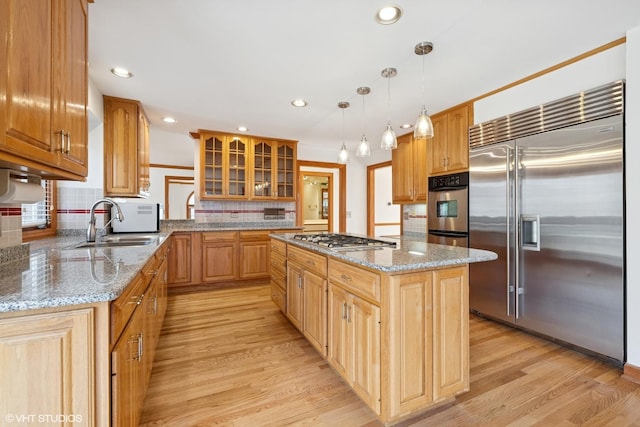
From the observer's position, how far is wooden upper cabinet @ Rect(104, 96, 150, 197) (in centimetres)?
322

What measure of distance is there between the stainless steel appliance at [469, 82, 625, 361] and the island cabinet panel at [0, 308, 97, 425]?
3.06m

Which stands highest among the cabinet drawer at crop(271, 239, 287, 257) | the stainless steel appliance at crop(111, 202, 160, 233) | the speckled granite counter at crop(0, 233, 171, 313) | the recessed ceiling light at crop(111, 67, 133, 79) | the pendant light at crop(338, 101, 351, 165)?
the recessed ceiling light at crop(111, 67, 133, 79)

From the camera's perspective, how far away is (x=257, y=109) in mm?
3545

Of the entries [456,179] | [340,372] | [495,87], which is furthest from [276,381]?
[495,87]

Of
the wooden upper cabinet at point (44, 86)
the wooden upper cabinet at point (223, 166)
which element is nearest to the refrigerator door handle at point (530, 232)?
the wooden upper cabinet at point (44, 86)

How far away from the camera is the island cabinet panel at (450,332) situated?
159 centimetres

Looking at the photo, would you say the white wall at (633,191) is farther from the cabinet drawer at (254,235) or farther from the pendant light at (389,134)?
the cabinet drawer at (254,235)

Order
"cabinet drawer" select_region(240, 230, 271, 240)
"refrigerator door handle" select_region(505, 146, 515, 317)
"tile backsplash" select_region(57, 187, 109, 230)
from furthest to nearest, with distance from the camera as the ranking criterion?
1. "cabinet drawer" select_region(240, 230, 271, 240)
2. "tile backsplash" select_region(57, 187, 109, 230)
3. "refrigerator door handle" select_region(505, 146, 515, 317)

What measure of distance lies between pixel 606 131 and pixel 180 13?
3048mm

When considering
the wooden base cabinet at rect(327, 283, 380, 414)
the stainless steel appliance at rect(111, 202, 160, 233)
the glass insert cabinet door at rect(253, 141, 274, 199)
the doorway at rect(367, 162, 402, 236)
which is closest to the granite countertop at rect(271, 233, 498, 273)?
the wooden base cabinet at rect(327, 283, 380, 414)

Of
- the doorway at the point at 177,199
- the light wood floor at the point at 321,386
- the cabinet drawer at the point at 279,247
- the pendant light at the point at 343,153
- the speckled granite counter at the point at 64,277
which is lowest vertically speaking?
the light wood floor at the point at 321,386

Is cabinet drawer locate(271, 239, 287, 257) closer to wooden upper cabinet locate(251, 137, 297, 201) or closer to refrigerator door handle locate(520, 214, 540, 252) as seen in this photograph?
wooden upper cabinet locate(251, 137, 297, 201)

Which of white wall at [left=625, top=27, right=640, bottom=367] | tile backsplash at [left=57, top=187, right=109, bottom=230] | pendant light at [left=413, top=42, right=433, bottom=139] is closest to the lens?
white wall at [left=625, top=27, right=640, bottom=367]

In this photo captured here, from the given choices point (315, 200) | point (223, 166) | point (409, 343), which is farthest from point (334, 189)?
point (409, 343)
